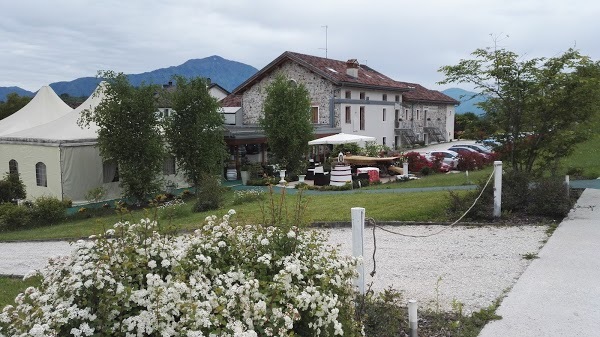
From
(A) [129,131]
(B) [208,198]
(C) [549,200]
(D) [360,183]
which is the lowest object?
(D) [360,183]

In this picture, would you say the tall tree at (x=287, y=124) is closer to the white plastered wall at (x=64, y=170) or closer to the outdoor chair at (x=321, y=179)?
the outdoor chair at (x=321, y=179)

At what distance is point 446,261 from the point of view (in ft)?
29.4

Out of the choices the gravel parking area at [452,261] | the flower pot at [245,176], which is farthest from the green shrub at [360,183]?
the gravel parking area at [452,261]

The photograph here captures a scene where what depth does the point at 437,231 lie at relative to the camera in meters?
11.6

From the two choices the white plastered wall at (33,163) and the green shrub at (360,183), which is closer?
the green shrub at (360,183)

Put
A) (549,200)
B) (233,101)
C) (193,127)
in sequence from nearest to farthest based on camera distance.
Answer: (549,200), (193,127), (233,101)

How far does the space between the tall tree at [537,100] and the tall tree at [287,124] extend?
15.2 metres

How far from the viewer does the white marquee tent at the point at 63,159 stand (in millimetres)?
23000

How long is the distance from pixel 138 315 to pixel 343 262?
181cm

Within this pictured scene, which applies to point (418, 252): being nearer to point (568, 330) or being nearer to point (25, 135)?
point (568, 330)

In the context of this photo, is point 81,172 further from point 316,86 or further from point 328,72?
point 328,72

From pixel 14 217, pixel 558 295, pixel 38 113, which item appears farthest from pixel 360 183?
pixel 38 113

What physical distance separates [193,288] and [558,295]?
493cm

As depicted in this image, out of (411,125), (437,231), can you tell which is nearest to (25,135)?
(437,231)
